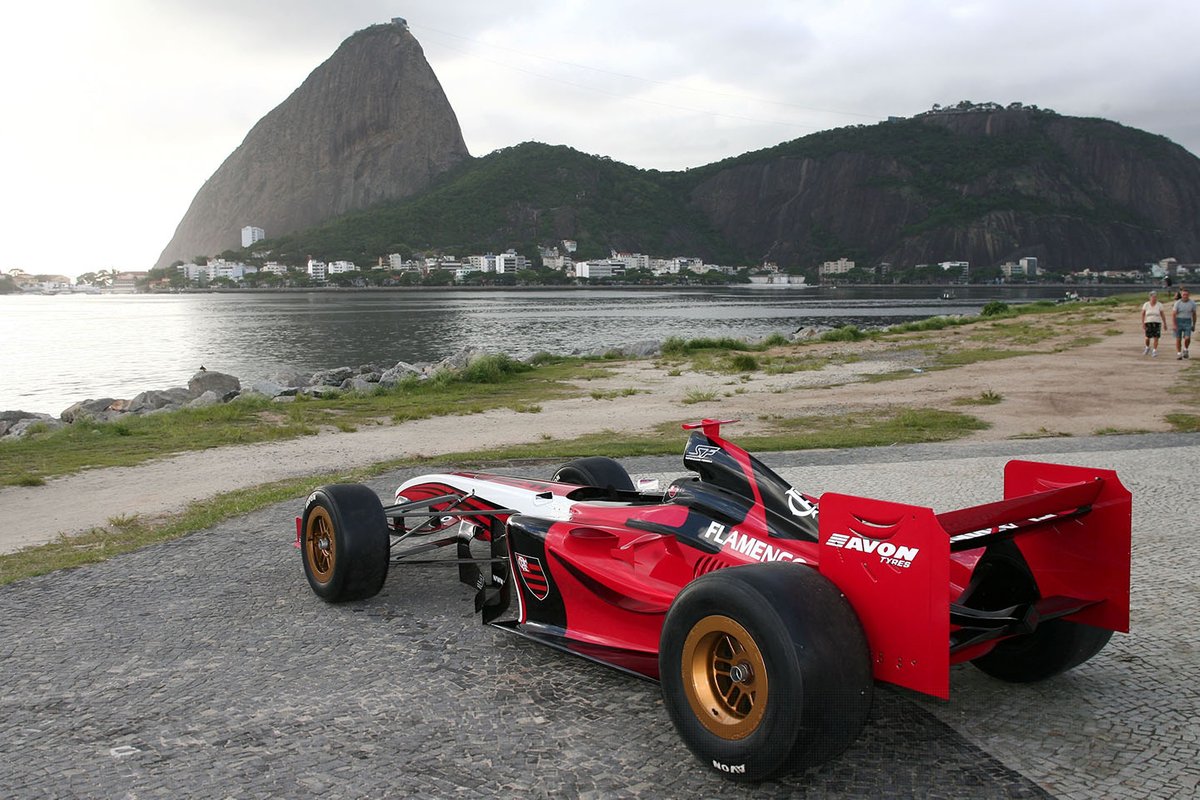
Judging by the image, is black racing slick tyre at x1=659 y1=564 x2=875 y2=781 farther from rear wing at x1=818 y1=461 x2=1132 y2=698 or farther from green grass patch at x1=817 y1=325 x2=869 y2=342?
green grass patch at x1=817 y1=325 x2=869 y2=342

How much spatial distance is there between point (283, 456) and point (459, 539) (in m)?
8.12

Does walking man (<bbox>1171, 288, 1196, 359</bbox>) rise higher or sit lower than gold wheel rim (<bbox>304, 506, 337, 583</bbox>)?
higher

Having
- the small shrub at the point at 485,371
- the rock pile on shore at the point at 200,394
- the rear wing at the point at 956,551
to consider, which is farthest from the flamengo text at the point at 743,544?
the small shrub at the point at 485,371

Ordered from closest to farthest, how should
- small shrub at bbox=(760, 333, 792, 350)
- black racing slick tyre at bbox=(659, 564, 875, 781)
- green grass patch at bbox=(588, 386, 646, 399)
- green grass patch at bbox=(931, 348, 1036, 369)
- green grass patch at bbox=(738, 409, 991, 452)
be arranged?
1. black racing slick tyre at bbox=(659, 564, 875, 781)
2. green grass patch at bbox=(738, 409, 991, 452)
3. green grass patch at bbox=(588, 386, 646, 399)
4. green grass patch at bbox=(931, 348, 1036, 369)
5. small shrub at bbox=(760, 333, 792, 350)

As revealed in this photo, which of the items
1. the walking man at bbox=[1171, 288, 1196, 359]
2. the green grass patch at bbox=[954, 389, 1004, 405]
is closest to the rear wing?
the green grass patch at bbox=[954, 389, 1004, 405]

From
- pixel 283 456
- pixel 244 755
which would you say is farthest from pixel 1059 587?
pixel 283 456

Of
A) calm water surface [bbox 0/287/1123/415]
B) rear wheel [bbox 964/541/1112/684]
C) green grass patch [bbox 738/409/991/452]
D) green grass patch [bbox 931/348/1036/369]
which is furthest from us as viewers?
calm water surface [bbox 0/287/1123/415]

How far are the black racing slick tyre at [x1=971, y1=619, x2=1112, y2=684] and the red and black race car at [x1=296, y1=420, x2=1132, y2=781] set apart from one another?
0.01m

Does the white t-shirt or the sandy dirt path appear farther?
the white t-shirt

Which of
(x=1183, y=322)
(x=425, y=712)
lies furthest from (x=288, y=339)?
(x=425, y=712)

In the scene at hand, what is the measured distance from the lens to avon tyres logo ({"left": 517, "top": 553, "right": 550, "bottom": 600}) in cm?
552

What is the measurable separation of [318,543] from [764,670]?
4.28 metres

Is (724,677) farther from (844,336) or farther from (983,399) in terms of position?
(844,336)

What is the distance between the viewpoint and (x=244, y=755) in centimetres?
433
